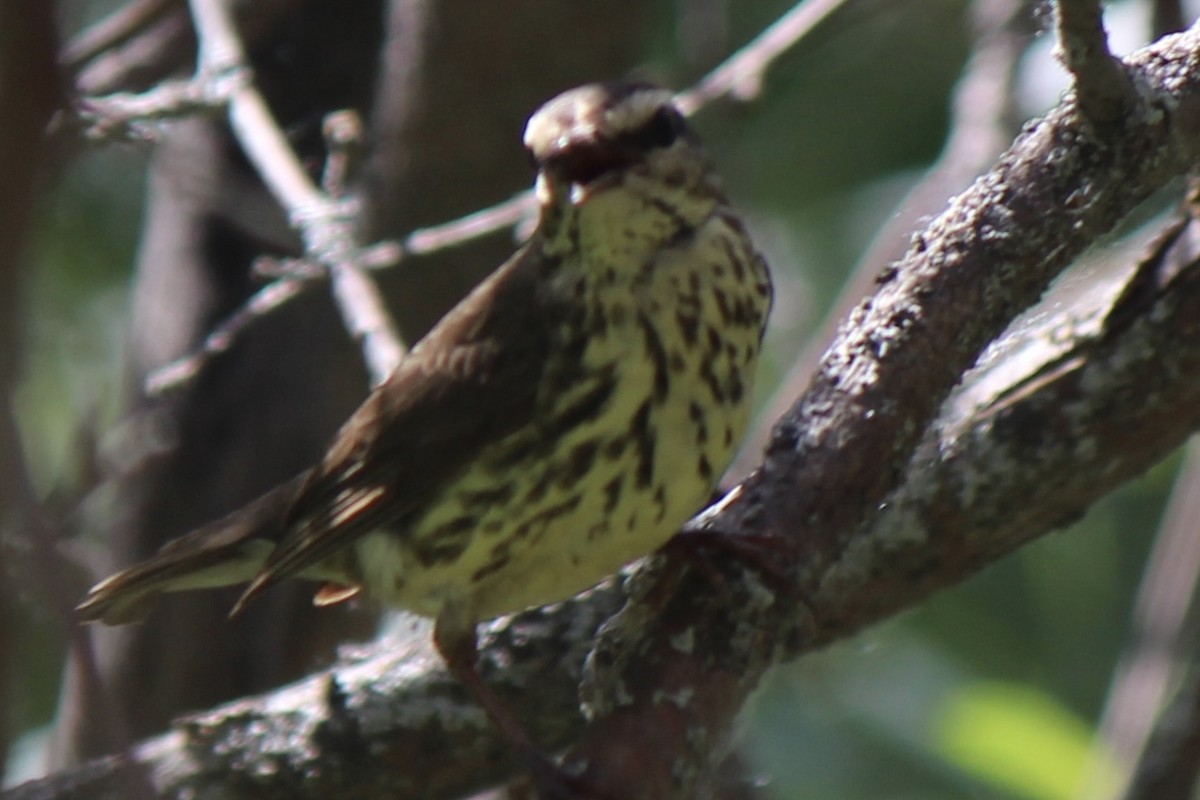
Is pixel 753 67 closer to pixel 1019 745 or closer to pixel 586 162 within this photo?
pixel 586 162

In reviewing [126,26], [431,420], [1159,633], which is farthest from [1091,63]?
[126,26]

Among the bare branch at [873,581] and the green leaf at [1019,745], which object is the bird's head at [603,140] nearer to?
the bare branch at [873,581]

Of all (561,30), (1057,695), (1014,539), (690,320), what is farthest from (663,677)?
(1057,695)

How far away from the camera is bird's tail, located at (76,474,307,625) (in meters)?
3.48

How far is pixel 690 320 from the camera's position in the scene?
2977 millimetres

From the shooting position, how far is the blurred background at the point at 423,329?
14.8ft

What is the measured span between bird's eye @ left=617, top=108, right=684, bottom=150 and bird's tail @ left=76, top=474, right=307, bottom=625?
43.4 inches

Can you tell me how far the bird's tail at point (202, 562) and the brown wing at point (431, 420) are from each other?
171mm

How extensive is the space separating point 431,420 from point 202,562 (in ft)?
2.03

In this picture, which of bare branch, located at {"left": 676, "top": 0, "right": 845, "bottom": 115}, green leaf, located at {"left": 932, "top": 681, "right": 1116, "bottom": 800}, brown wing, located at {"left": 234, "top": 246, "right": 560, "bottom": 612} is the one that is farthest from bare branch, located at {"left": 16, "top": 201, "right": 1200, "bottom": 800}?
green leaf, located at {"left": 932, "top": 681, "right": 1116, "bottom": 800}

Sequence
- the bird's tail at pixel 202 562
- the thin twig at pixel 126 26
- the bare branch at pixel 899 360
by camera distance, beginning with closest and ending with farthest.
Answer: the bare branch at pixel 899 360, the bird's tail at pixel 202 562, the thin twig at pixel 126 26

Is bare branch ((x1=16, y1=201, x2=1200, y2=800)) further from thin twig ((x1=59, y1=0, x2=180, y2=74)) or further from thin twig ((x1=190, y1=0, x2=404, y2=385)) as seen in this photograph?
thin twig ((x1=59, y1=0, x2=180, y2=74))

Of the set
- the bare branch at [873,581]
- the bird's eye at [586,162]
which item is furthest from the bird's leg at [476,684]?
the bird's eye at [586,162]

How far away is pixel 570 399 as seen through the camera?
119 inches
